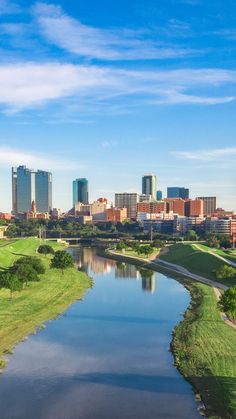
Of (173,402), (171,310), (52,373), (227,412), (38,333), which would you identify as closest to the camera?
(227,412)

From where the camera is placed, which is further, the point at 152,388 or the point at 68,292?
the point at 68,292

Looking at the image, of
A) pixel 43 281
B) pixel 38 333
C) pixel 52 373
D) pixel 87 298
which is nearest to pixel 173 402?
pixel 52 373

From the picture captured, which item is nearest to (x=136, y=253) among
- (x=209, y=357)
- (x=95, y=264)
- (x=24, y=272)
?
(x=95, y=264)

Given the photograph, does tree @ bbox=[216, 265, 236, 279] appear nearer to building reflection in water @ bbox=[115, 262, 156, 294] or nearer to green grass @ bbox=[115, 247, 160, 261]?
building reflection in water @ bbox=[115, 262, 156, 294]

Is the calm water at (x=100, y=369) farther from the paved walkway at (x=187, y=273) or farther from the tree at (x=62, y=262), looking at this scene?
the tree at (x=62, y=262)

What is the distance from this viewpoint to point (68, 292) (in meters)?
77.0

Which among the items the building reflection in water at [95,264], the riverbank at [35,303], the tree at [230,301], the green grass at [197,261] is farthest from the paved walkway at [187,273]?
the tree at [230,301]

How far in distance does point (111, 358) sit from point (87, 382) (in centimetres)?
632

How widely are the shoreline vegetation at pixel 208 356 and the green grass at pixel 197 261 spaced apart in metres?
29.9

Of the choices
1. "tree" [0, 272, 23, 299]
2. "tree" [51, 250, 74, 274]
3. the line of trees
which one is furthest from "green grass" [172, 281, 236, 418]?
"tree" [51, 250, 74, 274]

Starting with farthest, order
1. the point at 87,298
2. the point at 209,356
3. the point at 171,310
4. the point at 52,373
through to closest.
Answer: the point at 87,298 < the point at 171,310 < the point at 209,356 < the point at 52,373

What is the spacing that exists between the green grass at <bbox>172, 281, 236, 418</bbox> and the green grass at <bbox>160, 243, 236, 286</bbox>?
31.7 metres

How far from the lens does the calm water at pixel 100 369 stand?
1271 inches

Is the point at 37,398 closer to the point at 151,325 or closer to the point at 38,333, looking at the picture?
the point at 38,333
